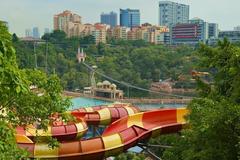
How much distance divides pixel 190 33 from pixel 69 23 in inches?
709

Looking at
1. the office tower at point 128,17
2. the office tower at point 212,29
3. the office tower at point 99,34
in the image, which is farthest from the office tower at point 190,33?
the office tower at point 128,17

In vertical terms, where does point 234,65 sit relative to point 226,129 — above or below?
above

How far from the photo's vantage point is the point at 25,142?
23.5 feet

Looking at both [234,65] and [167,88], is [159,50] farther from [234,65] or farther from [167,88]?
[234,65]

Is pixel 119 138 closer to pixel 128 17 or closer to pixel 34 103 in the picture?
pixel 34 103

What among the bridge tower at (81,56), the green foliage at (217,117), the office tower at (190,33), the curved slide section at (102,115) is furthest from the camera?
the office tower at (190,33)

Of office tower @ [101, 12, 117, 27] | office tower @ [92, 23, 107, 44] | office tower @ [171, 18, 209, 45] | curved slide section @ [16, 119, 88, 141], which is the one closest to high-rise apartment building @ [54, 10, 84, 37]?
office tower @ [92, 23, 107, 44]

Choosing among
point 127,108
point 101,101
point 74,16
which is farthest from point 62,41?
point 127,108

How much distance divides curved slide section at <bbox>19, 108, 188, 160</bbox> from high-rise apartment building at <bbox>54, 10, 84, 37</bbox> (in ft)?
187

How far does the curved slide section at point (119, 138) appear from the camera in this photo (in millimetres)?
6938

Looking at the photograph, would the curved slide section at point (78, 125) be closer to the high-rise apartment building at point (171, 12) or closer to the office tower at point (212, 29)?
the office tower at point (212, 29)

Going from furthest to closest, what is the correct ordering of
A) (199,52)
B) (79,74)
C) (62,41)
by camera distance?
(62,41) < (79,74) < (199,52)

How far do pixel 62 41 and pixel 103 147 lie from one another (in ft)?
150

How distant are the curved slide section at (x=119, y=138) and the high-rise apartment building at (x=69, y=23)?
5711cm
